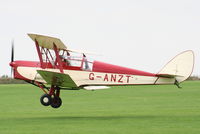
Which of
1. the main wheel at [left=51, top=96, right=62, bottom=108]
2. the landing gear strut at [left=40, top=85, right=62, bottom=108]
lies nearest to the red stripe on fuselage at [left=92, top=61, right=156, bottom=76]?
the landing gear strut at [left=40, top=85, right=62, bottom=108]

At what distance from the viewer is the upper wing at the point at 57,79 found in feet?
90.8

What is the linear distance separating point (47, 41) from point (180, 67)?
17.1 feet

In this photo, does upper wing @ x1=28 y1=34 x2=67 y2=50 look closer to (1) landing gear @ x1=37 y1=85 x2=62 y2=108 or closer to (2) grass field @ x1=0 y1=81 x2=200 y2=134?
(1) landing gear @ x1=37 y1=85 x2=62 y2=108

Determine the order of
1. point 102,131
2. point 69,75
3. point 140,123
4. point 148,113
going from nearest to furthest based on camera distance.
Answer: point 102,131 < point 140,123 < point 69,75 < point 148,113

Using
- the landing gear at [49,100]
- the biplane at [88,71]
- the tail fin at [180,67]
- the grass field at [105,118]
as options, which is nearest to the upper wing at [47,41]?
the biplane at [88,71]

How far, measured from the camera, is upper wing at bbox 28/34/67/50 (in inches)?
1107

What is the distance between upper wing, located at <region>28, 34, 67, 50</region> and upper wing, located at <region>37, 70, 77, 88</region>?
1.36m

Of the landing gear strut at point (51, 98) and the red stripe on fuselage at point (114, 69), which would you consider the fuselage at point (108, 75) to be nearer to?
the red stripe on fuselage at point (114, 69)

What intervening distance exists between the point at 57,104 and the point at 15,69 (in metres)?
2.17

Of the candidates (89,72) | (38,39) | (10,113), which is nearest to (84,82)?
(89,72)

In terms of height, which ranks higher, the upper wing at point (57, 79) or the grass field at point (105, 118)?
the upper wing at point (57, 79)

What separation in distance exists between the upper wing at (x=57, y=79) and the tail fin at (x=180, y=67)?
11.3ft

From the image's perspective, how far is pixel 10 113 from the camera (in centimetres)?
3216

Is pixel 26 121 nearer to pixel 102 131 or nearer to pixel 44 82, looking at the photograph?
pixel 44 82
